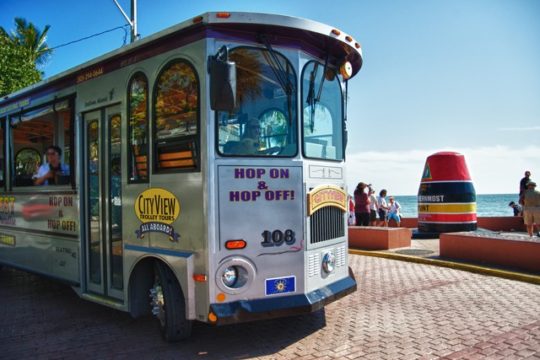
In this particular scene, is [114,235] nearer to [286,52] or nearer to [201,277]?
[201,277]

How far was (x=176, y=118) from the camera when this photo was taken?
15.2ft

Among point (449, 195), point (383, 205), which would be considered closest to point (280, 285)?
point (449, 195)

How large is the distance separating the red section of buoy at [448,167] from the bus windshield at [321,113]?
8391 mm

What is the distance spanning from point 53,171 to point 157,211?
2499 mm

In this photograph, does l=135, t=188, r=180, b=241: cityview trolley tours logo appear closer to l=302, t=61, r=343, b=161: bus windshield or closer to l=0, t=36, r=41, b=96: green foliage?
l=302, t=61, r=343, b=161: bus windshield

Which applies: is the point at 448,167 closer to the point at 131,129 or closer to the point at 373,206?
the point at 373,206

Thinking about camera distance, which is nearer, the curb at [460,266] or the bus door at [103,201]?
the bus door at [103,201]

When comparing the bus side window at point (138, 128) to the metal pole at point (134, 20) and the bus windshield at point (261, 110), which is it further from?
the metal pole at point (134, 20)

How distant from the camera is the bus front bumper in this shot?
424cm

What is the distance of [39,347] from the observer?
4703mm

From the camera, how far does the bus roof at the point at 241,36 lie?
4.36 meters

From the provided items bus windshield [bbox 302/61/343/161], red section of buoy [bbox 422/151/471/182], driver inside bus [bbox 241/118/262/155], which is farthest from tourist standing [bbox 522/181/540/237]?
driver inside bus [bbox 241/118/262/155]

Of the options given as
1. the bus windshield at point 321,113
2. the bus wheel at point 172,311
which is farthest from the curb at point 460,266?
the bus wheel at point 172,311

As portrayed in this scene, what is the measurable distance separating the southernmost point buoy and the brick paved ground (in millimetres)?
5988
